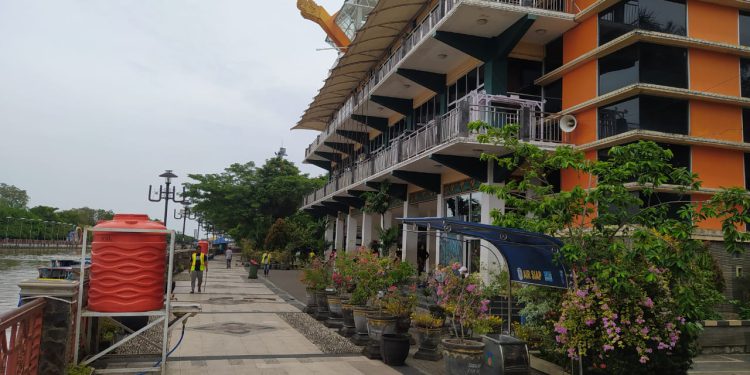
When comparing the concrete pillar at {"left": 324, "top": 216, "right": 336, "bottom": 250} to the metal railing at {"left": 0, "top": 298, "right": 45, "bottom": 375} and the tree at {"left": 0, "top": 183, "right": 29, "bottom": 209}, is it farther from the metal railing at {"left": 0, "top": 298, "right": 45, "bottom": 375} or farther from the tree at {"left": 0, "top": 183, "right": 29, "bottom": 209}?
the tree at {"left": 0, "top": 183, "right": 29, "bottom": 209}

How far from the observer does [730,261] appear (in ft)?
46.1

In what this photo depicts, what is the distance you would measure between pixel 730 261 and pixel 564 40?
7713mm

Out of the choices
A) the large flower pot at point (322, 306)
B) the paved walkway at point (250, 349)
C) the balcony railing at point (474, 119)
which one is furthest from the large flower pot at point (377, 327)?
the balcony railing at point (474, 119)

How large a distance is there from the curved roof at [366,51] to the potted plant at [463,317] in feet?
40.9

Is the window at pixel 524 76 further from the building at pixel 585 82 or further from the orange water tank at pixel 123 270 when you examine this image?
the orange water tank at pixel 123 270

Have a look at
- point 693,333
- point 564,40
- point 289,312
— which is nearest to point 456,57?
point 564,40

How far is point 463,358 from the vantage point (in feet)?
24.6

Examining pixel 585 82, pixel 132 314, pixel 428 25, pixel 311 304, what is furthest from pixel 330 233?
pixel 132 314

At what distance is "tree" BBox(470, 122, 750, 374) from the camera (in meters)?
6.62

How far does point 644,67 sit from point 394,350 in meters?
10.3

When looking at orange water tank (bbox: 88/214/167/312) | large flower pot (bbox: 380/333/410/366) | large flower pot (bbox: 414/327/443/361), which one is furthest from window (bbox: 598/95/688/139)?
orange water tank (bbox: 88/214/167/312)

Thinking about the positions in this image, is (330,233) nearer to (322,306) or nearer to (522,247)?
(322,306)

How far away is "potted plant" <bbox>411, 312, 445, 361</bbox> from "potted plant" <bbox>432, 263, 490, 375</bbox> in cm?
82

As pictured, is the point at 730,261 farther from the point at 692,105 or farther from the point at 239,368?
the point at 239,368
